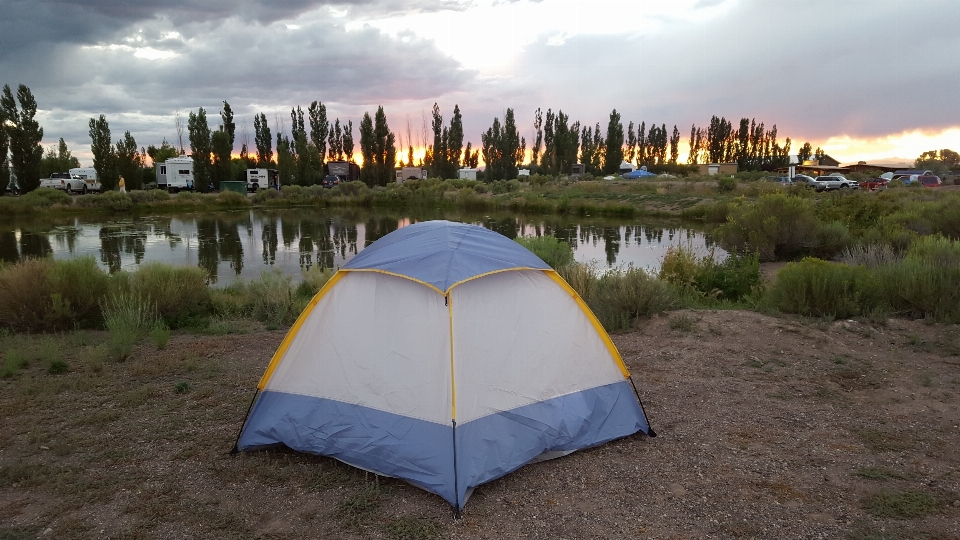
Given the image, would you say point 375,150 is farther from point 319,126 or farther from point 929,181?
point 929,181

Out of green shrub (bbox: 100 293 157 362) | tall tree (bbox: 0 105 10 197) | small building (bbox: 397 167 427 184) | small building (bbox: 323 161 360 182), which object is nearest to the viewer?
green shrub (bbox: 100 293 157 362)

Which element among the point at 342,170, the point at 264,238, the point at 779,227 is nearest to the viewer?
the point at 779,227

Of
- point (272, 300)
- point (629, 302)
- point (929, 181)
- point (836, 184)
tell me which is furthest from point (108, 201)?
point (929, 181)

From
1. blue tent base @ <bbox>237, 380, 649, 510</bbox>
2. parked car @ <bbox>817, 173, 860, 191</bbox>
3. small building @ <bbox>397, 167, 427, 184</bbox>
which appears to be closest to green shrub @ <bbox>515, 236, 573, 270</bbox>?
blue tent base @ <bbox>237, 380, 649, 510</bbox>

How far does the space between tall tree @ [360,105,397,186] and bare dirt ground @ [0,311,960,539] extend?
1956 inches

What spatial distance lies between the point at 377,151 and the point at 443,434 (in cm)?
5303

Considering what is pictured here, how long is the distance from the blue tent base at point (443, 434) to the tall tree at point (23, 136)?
4237 cm

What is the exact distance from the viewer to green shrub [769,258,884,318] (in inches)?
298

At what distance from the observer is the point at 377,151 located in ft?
179

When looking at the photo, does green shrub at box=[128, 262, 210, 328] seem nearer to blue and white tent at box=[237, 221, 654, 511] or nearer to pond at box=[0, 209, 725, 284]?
pond at box=[0, 209, 725, 284]

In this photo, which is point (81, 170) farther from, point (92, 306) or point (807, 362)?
point (807, 362)

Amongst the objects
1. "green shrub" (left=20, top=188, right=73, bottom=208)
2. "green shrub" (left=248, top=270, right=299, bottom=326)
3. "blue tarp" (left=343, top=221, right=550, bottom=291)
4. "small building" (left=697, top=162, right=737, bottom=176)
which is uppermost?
"small building" (left=697, top=162, right=737, bottom=176)

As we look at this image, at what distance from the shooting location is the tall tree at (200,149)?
4538 centimetres

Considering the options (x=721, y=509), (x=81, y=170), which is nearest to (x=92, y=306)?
(x=721, y=509)
